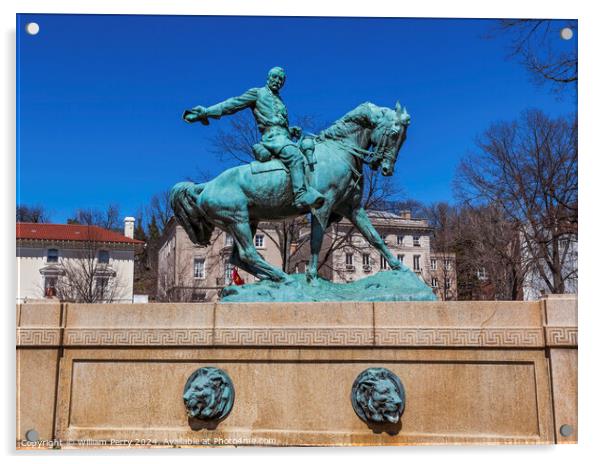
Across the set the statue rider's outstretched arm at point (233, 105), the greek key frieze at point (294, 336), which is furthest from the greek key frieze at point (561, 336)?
the statue rider's outstretched arm at point (233, 105)

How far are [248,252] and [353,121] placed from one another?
7.40 feet

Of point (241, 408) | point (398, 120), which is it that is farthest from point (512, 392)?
point (398, 120)

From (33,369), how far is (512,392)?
5.12m

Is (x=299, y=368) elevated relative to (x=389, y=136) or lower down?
lower down

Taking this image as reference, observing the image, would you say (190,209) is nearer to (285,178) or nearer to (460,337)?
(285,178)

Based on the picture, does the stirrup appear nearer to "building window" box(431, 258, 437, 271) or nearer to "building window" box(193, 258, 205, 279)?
"building window" box(431, 258, 437, 271)

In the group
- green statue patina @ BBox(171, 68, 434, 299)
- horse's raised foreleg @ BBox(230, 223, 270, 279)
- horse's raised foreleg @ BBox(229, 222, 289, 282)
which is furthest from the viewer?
horse's raised foreleg @ BBox(230, 223, 270, 279)

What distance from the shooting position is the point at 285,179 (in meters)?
7.70

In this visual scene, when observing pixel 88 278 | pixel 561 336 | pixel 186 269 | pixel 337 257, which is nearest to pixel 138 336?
pixel 561 336

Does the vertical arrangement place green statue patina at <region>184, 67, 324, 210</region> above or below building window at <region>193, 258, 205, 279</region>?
below

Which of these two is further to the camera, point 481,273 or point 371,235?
point 481,273

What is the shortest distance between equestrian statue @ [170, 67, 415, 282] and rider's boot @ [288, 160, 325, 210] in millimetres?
13

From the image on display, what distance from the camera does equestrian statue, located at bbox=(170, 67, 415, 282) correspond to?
7695 millimetres

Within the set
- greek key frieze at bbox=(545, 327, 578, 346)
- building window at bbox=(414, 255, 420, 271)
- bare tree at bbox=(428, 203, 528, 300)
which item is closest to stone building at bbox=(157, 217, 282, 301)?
building window at bbox=(414, 255, 420, 271)
